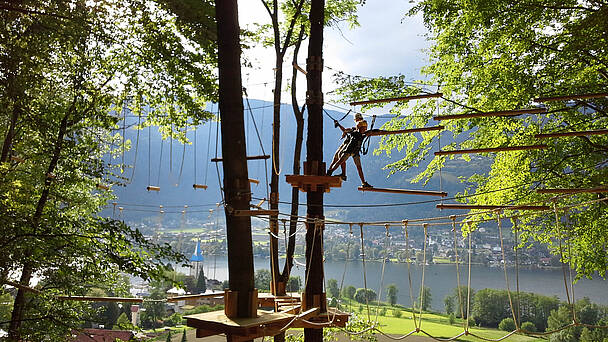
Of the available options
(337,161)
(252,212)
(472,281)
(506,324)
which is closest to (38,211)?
(252,212)

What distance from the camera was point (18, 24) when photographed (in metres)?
4.57

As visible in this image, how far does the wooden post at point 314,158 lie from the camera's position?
16.4ft

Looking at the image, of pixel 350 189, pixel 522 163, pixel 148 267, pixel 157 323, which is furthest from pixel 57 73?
pixel 350 189

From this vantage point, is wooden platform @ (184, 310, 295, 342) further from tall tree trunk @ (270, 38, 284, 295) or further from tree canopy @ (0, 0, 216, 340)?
tall tree trunk @ (270, 38, 284, 295)

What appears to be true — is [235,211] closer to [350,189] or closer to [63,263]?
[63,263]

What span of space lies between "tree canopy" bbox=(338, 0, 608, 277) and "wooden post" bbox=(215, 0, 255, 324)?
3.53 meters

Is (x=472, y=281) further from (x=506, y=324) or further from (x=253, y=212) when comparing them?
(x=253, y=212)

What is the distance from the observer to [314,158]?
16.9 feet

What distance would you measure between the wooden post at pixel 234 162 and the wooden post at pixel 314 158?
1.28 meters

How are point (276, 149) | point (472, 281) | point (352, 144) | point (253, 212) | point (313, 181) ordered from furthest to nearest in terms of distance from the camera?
point (472, 281), point (276, 149), point (352, 144), point (313, 181), point (253, 212)

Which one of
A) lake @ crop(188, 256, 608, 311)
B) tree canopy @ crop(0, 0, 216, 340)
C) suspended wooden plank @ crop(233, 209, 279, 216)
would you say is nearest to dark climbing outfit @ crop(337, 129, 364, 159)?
suspended wooden plank @ crop(233, 209, 279, 216)

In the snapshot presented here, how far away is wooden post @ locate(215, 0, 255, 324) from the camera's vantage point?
144 inches

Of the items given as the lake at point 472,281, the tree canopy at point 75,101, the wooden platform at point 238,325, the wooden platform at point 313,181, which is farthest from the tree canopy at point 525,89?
the lake at point 472,281

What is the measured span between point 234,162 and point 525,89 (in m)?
5.14
